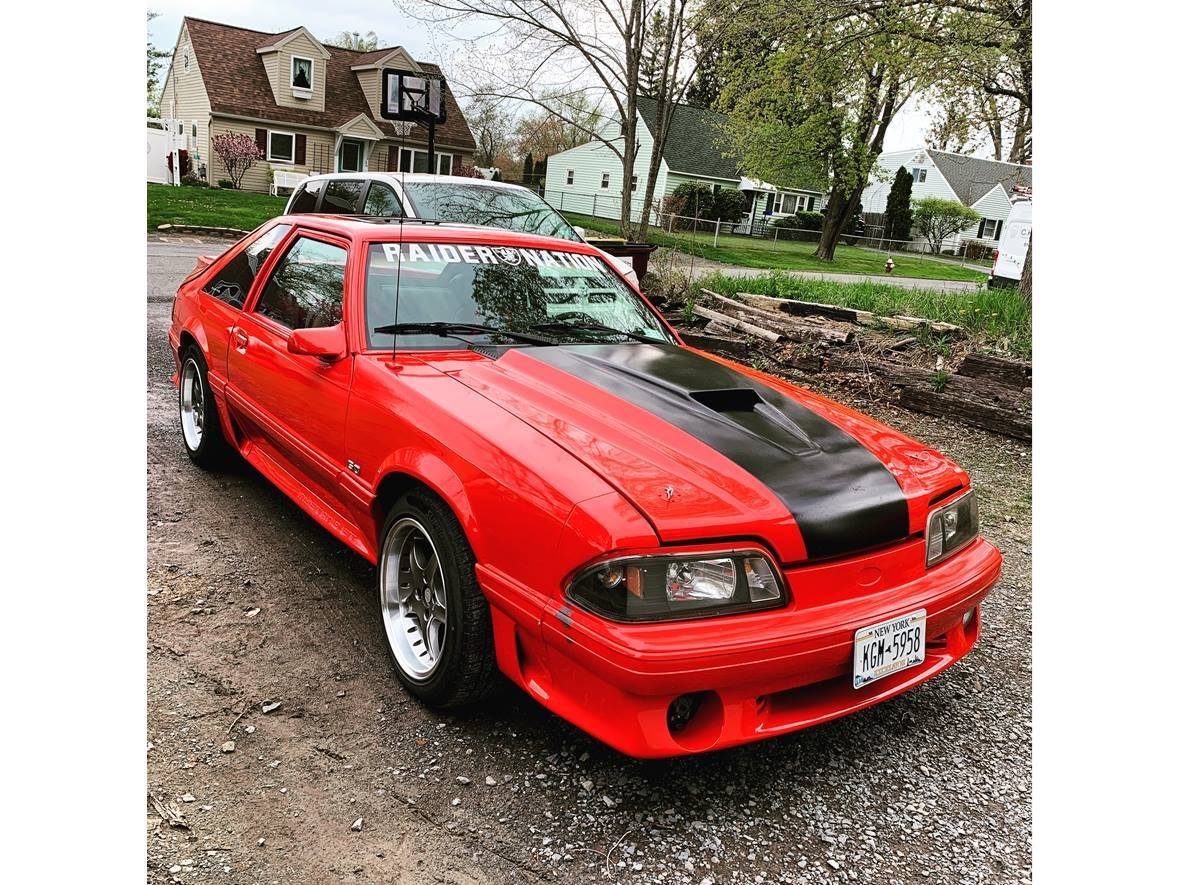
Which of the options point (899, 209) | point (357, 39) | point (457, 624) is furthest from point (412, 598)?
point (899, 209)

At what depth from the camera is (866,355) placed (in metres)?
7.60

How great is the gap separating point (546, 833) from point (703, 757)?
1.95ft

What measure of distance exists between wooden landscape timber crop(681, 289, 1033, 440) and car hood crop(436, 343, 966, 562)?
3636 millimetres

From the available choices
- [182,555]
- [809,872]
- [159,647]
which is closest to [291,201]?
[182,555]

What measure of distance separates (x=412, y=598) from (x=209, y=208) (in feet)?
71.6

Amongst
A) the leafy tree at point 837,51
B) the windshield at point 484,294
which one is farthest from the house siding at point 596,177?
the windshield at point 484,294

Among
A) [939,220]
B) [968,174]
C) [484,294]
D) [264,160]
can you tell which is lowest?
[484,294]

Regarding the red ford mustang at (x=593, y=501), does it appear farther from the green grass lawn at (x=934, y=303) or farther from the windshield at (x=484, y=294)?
the green grass lawn at (x=934, y=303)

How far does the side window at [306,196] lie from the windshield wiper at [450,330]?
6333 mm

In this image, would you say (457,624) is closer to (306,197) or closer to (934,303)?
(306,197)

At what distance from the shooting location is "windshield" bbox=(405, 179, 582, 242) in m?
Answer: 7.56

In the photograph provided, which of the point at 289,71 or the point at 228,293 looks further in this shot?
the point at 289,71

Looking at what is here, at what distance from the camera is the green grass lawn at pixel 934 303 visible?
750cm

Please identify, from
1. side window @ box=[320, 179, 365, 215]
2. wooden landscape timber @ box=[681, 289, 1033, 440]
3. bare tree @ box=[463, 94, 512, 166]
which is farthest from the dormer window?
wooden landscape timber @ box=[681, 289, 1033, 440]
